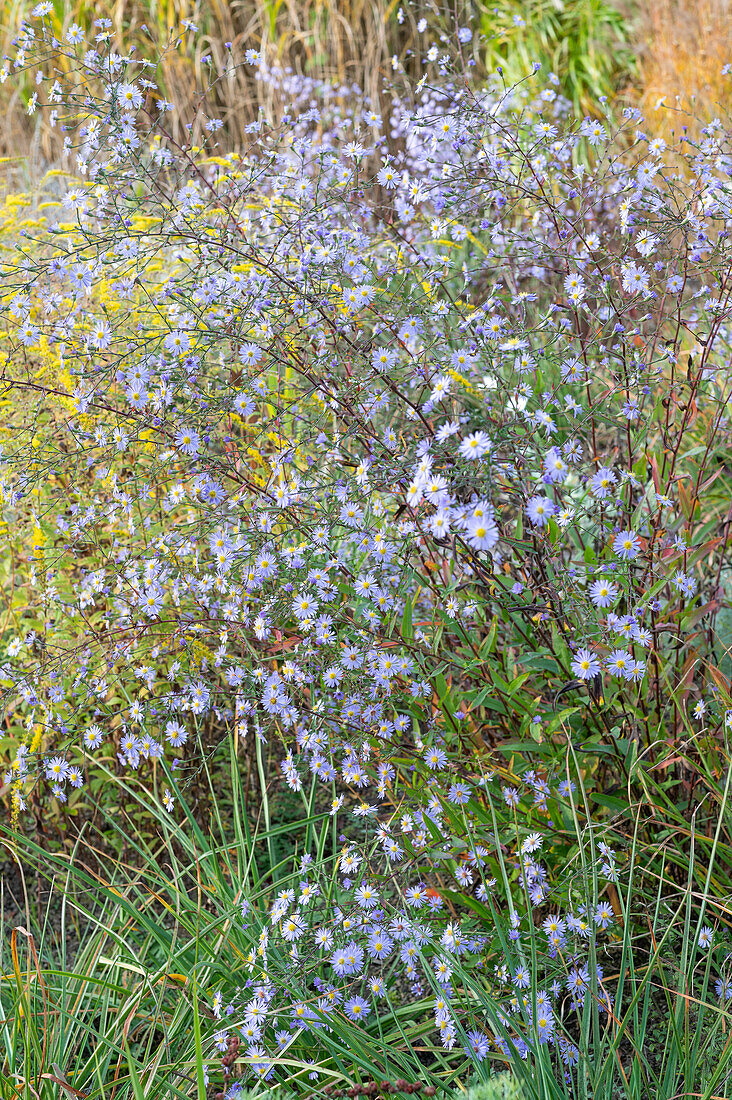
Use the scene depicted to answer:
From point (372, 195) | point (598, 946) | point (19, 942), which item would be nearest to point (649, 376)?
point (598, 946)

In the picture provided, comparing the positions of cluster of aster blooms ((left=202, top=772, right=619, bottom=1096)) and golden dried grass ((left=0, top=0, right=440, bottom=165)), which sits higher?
golden dried grass ((left=0, top=0, right=440, bottom=165))

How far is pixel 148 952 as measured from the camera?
2.30 meters

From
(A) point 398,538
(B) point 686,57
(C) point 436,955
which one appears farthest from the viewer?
(B) point 686,57

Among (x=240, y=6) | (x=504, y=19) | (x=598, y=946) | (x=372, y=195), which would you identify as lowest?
(x=598, y=946)

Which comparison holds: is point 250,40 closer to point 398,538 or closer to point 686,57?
point 686,57

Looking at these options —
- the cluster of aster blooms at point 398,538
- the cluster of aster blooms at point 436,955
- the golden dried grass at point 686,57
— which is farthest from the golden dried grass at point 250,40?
the cluster of aster blooms at point 436,955

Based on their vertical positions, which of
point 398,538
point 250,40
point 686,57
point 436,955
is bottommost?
point 436,955

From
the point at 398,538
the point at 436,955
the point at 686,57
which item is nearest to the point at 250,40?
the point at 686,57

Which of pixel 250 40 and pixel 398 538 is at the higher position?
pixel 250 40

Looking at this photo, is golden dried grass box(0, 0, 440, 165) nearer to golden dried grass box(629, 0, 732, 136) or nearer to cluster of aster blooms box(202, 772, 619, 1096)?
golden dried grass box(629, 0, 732, 136)

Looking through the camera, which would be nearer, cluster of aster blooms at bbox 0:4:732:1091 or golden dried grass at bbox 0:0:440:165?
cluster of aster blooms at bbox 0:4:732:1091

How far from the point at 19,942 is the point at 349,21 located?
7.36 meters

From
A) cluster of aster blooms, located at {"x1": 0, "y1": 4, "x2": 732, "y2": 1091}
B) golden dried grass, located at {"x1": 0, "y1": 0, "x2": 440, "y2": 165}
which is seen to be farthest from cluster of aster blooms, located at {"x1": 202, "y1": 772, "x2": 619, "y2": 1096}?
golden dried grass, located at {"x1": 0, "y1": 0, "x2": 440, "y2": 165}

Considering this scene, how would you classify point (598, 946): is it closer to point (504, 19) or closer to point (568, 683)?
point (568, 683)
